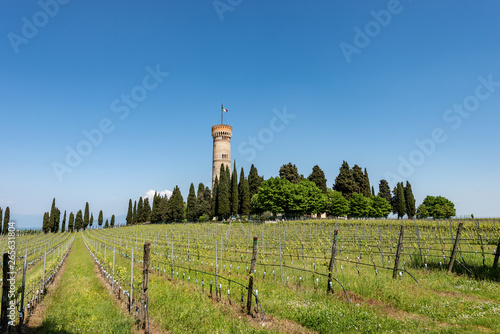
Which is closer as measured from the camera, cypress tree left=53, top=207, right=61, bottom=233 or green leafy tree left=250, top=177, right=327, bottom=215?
green leafy tree left=250, top=177, right=327, bottom=215

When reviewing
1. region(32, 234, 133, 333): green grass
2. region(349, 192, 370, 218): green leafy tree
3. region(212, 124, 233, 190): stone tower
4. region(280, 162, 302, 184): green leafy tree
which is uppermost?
region(212, 124, 233, 190): stone tower

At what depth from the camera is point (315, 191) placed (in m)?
62.2

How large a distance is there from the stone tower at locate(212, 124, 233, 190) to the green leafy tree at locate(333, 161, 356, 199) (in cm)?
3142

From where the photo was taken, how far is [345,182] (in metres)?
67.9

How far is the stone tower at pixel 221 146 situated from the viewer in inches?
3169

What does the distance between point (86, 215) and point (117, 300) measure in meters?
88.6

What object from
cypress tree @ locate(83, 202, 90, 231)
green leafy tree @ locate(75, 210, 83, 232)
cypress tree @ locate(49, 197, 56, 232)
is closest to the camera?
cypress tree @ locate(49, 197, 56, 232)

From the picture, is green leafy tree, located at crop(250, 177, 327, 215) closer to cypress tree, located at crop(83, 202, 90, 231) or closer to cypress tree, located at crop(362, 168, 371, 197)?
cypress tree, located at crop(362, 168, 371, 197)

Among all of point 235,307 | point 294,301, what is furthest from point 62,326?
point 294,301

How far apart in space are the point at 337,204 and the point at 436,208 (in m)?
34.4

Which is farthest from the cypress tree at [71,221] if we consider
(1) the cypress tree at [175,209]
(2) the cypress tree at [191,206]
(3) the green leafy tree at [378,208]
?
(3) the green leafy tree at [378,208]

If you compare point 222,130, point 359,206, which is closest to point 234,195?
point 222,130

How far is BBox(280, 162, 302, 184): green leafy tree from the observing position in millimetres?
69919

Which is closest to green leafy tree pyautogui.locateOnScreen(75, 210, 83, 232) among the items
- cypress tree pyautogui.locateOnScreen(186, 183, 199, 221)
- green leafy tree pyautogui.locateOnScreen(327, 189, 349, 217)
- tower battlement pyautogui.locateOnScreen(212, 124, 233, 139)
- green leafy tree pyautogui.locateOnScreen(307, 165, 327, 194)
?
cypress tree pyautogui.locateOnScreen(186, 183, 199, 221)
